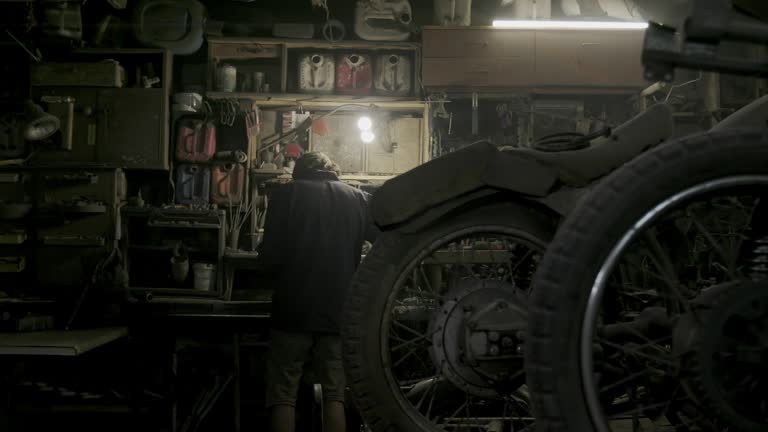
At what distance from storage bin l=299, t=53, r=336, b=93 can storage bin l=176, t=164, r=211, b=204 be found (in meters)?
1.15

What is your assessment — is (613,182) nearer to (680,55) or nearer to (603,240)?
(603,240)

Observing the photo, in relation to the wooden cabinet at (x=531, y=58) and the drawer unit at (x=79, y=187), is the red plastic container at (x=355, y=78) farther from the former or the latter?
the drawer unit at (x=79, y=187)

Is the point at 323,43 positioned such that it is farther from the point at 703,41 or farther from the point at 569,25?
the point at 703,41

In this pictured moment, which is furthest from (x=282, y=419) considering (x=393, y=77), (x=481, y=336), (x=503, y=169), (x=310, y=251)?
(x=393, y=77)

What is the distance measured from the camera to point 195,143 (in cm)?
600

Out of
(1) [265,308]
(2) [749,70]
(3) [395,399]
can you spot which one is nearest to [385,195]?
(3) [395,399]

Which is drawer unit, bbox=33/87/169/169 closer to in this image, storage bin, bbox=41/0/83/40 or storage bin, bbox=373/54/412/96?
storage bin, bbox=41/0/83/40

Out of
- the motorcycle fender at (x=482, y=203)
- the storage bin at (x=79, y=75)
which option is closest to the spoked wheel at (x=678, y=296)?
the motorcycle fender at (x=482, y=203)

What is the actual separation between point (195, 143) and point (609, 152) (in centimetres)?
500

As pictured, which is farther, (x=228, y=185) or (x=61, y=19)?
(x=228, y=185)

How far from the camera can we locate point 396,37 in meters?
5.99

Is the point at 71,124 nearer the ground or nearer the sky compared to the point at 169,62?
nearer the ground

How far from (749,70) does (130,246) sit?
17.7 feet

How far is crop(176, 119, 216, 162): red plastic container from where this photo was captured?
5.99 metres
